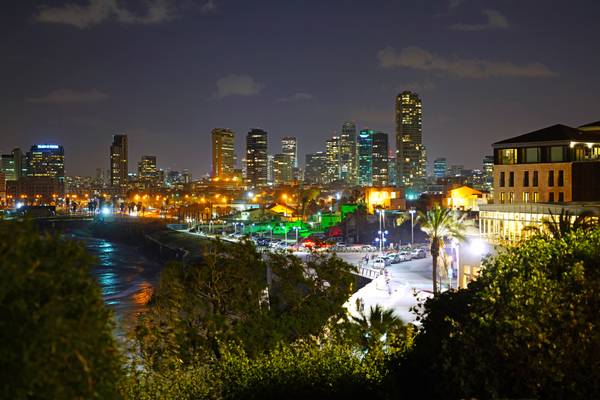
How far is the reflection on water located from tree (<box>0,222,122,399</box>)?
26.1m

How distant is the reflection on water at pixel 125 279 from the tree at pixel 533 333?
83.0 ft

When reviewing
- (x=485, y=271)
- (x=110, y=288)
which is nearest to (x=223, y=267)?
(x=485, y=271)

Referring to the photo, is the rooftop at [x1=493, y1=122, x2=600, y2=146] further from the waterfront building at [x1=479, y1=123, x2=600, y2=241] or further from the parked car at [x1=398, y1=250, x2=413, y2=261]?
the parked car at [x1=398, y1=250, x2=413, y2=261]

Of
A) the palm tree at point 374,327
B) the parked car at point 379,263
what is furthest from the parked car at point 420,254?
the palm tree at point 374,327

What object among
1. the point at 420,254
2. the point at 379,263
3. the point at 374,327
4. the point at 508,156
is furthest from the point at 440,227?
the point at 420,254

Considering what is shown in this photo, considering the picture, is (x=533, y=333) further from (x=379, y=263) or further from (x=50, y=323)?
(x=379, y=263)

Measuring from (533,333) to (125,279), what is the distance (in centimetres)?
6621

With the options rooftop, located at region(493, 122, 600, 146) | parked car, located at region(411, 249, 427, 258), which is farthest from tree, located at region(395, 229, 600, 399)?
parked car, located at region(411, 249, 427, 258)

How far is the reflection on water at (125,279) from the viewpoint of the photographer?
49938 millimetres

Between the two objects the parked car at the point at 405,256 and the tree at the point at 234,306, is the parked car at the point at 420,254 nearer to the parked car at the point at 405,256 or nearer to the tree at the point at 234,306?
the parked car at the point at 405,256

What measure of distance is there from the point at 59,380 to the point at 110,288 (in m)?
60.1

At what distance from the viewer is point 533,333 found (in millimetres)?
9562

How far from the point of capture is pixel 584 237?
1227 cm

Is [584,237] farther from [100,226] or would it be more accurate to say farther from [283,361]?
[100,226]
